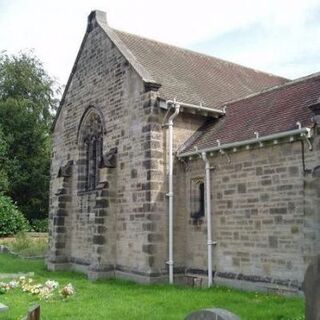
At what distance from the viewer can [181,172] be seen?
16812 millimetres

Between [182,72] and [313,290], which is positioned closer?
[313,290]

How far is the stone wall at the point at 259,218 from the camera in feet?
41.9

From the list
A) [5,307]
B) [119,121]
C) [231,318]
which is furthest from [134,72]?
[231,318]

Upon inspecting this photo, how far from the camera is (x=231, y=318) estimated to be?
19.5 ft

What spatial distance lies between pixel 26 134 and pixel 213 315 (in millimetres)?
38102

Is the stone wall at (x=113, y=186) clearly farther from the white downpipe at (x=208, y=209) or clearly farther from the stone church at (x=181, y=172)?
the white downpipe at (x=208, y=209)

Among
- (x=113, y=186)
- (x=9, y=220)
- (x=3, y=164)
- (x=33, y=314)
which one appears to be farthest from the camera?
(x=3, y=164)

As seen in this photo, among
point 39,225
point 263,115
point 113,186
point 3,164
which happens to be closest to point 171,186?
point 113,186

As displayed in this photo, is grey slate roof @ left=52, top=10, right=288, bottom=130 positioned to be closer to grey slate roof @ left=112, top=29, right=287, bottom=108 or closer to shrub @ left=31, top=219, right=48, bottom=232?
grey slate roof @ left=112, top=29, right=287, bottom=108

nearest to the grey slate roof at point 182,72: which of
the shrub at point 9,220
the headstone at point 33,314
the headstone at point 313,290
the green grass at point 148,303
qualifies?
the green grass at point 148,303

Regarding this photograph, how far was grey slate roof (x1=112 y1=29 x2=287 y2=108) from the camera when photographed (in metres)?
17.9

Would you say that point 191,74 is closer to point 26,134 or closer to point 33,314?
point 33,314

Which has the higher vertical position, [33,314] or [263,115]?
[263,115]

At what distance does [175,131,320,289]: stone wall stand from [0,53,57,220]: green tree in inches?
1041
